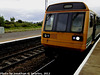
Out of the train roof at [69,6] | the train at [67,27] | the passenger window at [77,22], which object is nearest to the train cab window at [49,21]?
the train at [67,27]

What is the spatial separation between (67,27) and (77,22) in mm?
499

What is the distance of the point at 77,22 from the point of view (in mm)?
5016

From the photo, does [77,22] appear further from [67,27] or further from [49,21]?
[49,21]

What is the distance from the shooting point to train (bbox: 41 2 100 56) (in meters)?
4.91

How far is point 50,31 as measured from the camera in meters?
5.61

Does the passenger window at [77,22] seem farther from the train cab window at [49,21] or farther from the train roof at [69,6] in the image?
the train cab window at [49,21]

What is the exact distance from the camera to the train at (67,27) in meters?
4.91

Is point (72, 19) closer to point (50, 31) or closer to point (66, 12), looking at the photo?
point (66, 12)

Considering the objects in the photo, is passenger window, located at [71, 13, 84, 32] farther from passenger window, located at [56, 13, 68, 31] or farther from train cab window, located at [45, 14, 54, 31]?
train cab window, located at [45, 14, 54, 31]

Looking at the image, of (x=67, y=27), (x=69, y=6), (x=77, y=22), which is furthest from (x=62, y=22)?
(x=69, y=6)

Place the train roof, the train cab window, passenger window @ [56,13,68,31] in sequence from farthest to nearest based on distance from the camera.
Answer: the train cab window
passenger window @ [56,13,68,31]
the train roof

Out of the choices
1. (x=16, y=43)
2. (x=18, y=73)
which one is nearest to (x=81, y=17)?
(x=18, y=73)

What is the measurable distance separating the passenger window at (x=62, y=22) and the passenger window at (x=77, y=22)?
1.24ft

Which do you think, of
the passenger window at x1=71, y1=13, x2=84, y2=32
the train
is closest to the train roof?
the train
